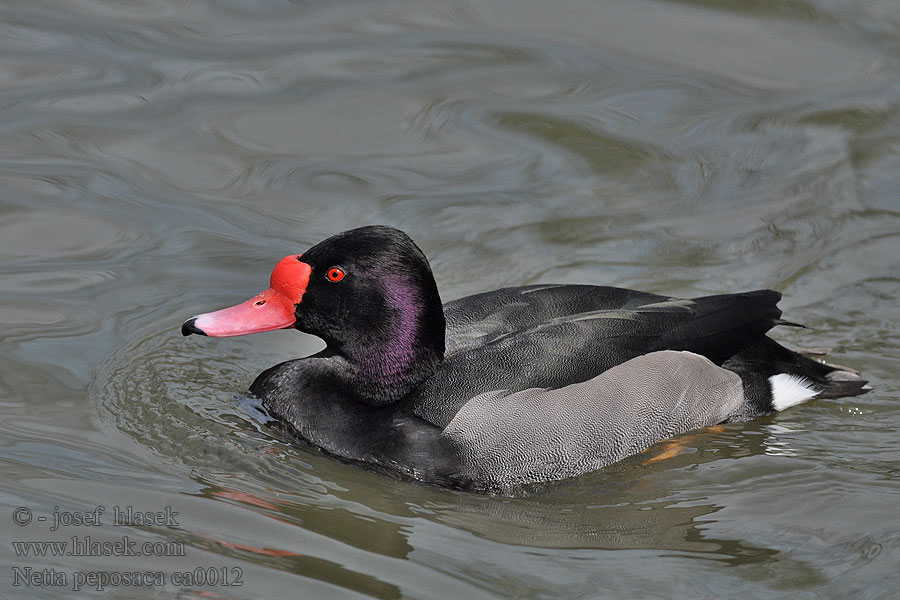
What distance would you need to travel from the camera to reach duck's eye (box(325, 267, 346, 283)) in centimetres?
620

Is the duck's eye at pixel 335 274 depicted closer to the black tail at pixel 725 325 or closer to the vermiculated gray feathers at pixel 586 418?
the vermiculated gray feathers at pixel 586 418

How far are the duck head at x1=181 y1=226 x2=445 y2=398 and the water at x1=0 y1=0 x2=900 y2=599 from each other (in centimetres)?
54

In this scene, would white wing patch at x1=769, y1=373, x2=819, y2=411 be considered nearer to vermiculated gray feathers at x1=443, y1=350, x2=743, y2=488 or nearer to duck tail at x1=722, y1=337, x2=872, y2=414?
duck tail at x1=722, y1=337, x2=872, y2=414

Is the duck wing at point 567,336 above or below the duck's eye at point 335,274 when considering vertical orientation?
below

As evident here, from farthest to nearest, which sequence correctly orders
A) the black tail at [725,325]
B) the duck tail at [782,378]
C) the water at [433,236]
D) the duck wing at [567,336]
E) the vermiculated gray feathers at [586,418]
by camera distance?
1. the duck tail at [782,378]
2. the black tail at [725,325]
3. the duck wing at [567,336]
4. the vermiculated gray feathers at [586,418]
5. the water at [433,236]

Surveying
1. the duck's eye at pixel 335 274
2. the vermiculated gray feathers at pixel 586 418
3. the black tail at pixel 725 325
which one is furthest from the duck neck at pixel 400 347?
the black tail at pixel 725 325

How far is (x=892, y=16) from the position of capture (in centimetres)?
1069

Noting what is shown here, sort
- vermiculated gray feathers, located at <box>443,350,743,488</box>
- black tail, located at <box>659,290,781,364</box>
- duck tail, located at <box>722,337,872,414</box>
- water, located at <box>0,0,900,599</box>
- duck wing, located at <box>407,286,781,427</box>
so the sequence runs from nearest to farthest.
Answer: water, located at <box>0,0,900,599</box> < vermiculated gray feathers, located at <box>443,350,743,488</box> < duck wing, located at <box>407,286,781,427</box> < black tail, located at <box>659,290,781,364</box> < duck tail, located at <box>722,337,872,414</box>

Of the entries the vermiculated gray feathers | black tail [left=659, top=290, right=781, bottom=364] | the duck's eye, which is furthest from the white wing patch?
the duck's eye

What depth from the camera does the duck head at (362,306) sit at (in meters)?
6.16

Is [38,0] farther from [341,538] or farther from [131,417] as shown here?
[341,538]

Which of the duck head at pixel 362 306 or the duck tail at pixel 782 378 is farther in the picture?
the duck tail at pixel 782 378

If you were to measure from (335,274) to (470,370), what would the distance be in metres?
0.79

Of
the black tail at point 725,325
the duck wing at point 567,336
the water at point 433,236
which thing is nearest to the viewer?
the water at point 433,236
